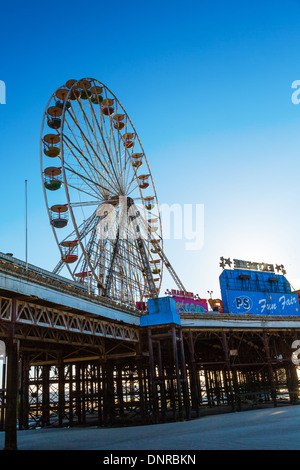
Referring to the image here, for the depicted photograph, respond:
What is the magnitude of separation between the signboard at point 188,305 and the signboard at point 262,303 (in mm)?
4784

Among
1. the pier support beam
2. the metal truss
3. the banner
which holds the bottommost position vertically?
the pier support beam

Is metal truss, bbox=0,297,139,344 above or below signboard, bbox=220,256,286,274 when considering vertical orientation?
below

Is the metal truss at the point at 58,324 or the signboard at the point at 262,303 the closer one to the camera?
the metal truss at the point at 58,324

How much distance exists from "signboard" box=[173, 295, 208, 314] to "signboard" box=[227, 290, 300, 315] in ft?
15.7

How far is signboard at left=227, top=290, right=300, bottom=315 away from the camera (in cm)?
5006

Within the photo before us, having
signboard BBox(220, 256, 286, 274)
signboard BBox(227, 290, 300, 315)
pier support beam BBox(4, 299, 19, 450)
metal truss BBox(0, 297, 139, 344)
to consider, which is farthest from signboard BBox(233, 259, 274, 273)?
pier support beam BBox(4, 299, 19, 450)

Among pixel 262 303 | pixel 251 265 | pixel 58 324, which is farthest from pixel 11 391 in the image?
pixel 251 265

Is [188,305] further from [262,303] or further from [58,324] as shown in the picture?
[58,324]

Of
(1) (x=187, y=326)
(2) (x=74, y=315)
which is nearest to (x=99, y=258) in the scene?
(1) (x=187, y=326)

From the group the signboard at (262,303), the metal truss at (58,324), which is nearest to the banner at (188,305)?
the signboard at (262,303)

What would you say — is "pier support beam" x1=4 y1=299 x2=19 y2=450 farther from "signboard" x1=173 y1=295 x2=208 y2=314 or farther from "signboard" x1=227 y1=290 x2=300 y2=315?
"signboard" x1=227 y1=290 x2=300 y2=315

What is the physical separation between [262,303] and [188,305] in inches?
497

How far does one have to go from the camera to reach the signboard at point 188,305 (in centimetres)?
4363

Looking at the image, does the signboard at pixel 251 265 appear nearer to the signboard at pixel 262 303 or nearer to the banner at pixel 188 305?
the signboard at pixel 262 303
